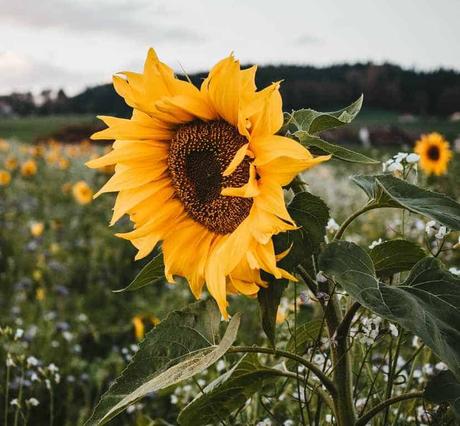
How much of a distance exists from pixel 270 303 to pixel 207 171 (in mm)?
367

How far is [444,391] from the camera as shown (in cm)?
121

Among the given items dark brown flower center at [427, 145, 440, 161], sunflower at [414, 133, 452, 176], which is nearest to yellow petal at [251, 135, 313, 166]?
sunflower at [414, 133, 452, 176]

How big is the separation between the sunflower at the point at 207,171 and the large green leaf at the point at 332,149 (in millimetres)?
46

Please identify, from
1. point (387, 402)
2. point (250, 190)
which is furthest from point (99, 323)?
point (250, 190)

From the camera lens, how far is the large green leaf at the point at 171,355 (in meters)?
1.09

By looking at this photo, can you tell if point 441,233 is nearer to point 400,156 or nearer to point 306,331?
point 400,156

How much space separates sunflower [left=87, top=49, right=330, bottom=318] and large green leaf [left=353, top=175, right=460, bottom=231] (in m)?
0.19

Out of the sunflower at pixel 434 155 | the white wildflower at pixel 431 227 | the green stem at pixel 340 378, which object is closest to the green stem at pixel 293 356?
the green stem at pixel 340 378

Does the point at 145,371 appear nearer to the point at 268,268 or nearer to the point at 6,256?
the point at 268,268

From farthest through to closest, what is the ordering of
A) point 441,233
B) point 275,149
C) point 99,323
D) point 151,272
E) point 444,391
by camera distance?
point 99,323, point 441,233, point 151,272, point 444,391, point 275,149

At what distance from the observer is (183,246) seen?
4.43ft

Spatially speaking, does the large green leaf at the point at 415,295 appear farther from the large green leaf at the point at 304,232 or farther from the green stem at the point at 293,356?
the green stem at the point at 293,356

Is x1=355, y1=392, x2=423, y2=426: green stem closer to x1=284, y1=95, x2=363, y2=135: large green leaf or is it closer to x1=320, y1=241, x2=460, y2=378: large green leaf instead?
x1=320, y1=241, x2=460, y2=378: large green leaf

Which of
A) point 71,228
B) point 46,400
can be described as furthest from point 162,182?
point 71,228
